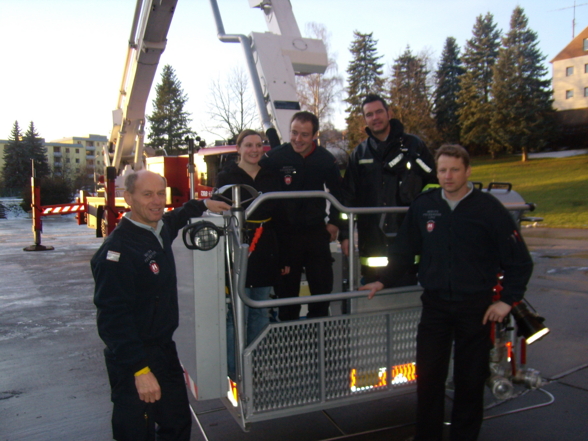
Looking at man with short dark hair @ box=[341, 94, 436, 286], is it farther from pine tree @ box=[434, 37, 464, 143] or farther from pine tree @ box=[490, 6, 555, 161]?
pine tree @ box=[434, 37, 464, 143]

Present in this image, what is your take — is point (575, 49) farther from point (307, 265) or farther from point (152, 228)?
point (152, 228)

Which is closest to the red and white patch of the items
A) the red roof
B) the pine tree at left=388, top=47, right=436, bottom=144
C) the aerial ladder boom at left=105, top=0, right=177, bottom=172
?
the aerial ladder boom at left=105, top=0, right=177, bottom=172

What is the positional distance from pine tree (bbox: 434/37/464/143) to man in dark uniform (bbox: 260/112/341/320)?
46399 mm

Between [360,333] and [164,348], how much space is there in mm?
1166

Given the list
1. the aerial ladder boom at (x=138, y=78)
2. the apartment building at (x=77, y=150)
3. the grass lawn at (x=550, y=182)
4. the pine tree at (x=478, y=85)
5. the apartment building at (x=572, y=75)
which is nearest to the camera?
the aerial ladder boom at (x=138, y=78)

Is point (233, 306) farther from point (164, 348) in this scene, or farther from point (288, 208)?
A: point (288, 208)

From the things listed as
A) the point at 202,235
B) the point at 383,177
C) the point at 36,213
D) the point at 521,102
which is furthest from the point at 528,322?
the point at 521,102

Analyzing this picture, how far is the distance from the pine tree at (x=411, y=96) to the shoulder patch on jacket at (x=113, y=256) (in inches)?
1307

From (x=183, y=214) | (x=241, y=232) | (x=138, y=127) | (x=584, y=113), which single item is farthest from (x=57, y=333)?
(x=584, y=113)

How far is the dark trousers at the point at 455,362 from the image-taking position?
2820 millimetres

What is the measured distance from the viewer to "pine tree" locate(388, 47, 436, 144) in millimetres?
36500

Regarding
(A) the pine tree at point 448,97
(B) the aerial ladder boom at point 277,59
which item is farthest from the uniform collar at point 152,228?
(A) the pine tree at point 448,97

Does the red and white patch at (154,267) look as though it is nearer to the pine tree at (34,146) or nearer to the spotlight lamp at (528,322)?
the spotlight lamp at (528,322)

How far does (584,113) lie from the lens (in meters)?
45.3
